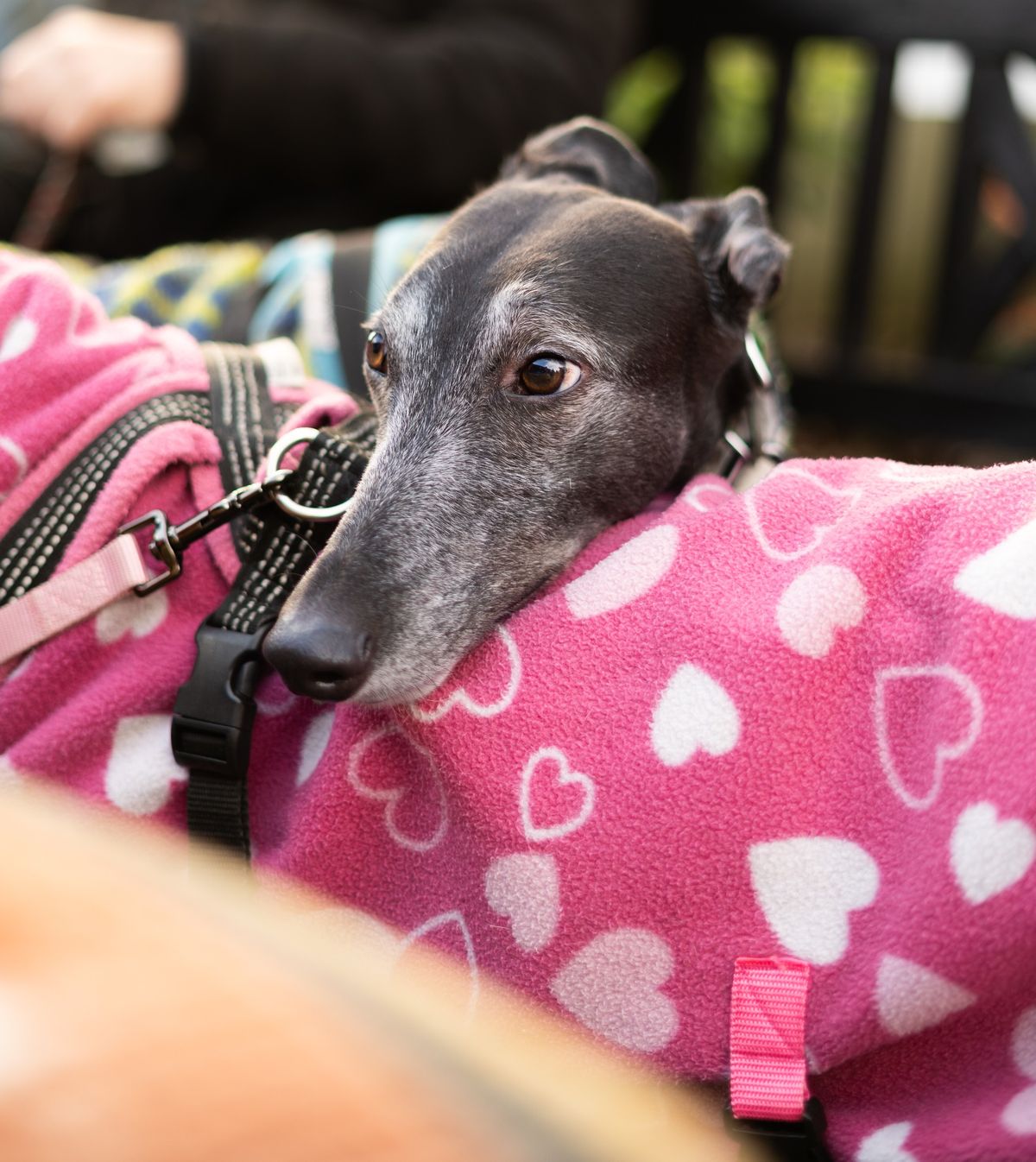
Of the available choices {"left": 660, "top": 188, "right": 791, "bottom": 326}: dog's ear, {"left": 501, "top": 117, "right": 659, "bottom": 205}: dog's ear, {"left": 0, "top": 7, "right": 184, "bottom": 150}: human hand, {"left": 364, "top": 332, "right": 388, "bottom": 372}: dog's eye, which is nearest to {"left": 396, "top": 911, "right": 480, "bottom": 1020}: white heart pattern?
{"left": 364, "top": 332, "right": 388, "bottom": 372}: dog's eye

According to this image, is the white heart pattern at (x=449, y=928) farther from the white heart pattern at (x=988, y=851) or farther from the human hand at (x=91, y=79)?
the human hand at (x=91, y=79)

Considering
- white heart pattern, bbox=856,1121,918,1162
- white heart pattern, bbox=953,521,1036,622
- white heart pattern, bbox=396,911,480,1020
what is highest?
white heart pattern, bbox=953,521,1036,622

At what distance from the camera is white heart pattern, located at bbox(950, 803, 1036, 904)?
3.09ft

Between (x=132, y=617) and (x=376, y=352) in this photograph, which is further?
(x=376, y=352)

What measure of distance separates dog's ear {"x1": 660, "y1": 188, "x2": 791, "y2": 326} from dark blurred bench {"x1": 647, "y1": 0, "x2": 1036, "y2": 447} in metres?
1.98

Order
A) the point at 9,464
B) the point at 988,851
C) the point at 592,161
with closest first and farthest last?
the point at 988,851, the point at 9,464, the point at 592,161

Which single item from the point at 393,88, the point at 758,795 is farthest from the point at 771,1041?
the point at 393,88

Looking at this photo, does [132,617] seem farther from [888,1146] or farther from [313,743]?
[888,1146]

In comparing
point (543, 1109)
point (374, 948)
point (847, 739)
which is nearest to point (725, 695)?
point (847, 739)

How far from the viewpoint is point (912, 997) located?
0.98 meters

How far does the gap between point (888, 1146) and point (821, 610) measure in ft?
1.53

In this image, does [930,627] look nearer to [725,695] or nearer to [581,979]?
[725,695]

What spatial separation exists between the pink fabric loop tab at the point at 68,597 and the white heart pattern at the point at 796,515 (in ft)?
2.06

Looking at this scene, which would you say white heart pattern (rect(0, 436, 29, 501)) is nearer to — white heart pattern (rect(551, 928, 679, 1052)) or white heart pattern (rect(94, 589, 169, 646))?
white heart pattern (rect(94, 589, 169, 646))
